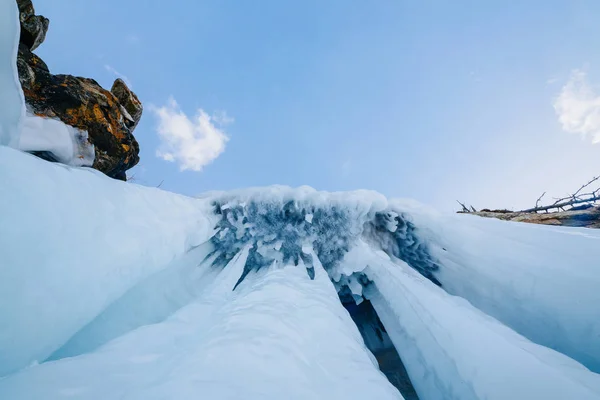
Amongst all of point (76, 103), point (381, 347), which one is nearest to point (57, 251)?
point (381, 347)

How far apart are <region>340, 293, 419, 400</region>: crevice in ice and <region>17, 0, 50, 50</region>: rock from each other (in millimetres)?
6082

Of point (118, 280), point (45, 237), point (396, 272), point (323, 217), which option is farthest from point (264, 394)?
point (323, 217)

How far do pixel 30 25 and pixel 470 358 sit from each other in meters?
6.47

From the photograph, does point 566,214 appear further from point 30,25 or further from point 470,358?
point 30,25

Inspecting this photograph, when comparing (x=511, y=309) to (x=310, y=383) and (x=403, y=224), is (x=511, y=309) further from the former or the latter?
(x=310, y=383)

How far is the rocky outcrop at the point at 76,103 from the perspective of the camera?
3.27 m

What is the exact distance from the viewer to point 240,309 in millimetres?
1532

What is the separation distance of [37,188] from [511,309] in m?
3.18

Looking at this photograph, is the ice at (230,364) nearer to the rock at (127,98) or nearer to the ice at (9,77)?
the ice at (9,77)

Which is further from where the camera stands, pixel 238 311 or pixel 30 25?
pixel 30 25

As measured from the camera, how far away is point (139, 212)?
1.87 m

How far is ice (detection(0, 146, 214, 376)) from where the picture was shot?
0.94 metres

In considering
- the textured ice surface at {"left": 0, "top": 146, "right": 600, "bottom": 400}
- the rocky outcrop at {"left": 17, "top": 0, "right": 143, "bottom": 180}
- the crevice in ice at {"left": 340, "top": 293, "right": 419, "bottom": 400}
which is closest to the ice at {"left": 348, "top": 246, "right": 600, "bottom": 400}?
the textured ice surface at {"left": 0, "top": 146, "right": 600, "bottom": 400}

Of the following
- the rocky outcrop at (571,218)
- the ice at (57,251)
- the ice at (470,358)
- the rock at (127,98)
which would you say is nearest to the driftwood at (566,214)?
the rocky outcrop at (571,218)
